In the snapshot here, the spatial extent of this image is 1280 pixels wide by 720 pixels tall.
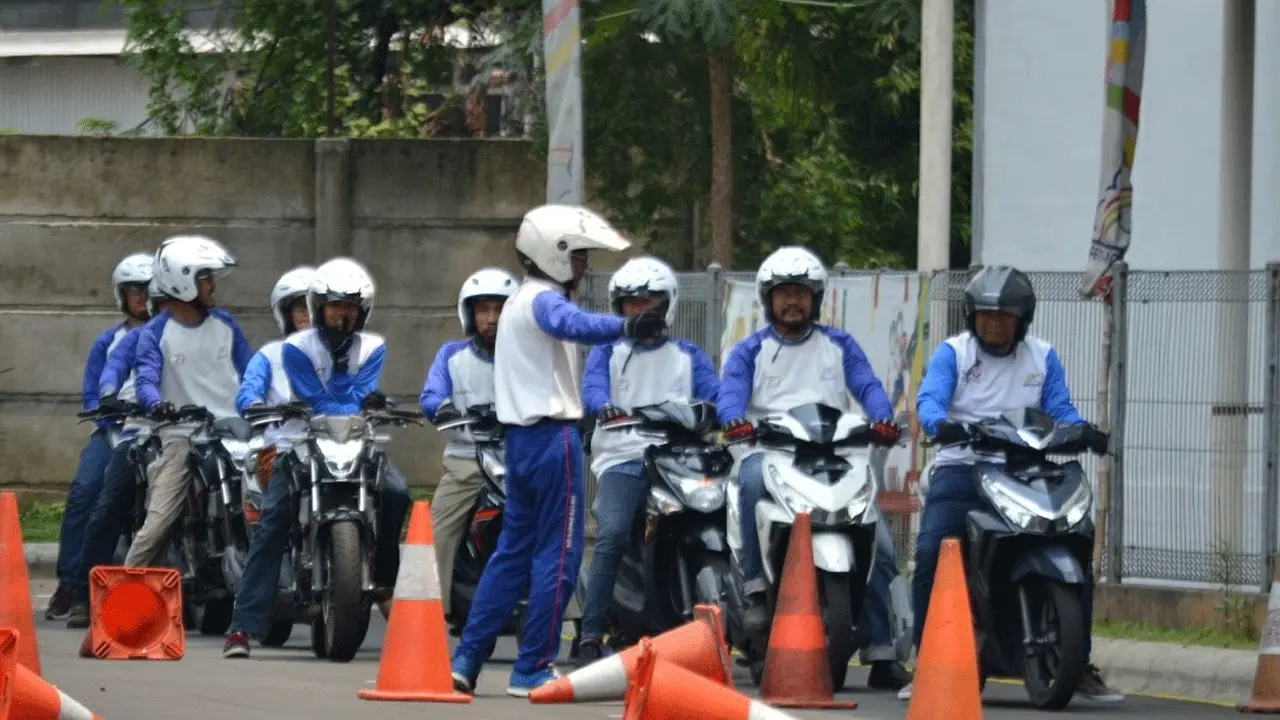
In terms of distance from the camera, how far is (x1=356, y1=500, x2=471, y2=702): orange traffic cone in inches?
418

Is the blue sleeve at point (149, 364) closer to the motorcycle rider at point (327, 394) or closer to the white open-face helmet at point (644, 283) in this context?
the motorcycle rider at point (327, 394)

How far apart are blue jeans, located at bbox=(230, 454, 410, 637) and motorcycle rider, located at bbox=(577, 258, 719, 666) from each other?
3.13ft

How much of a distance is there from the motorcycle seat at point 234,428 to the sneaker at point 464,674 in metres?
3.09

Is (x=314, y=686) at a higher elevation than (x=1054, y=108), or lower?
lower

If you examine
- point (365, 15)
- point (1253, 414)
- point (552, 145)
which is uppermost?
point (365, 15)

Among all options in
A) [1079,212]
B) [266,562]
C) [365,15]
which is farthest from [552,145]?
[365,15]

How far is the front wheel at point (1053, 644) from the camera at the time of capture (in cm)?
1059

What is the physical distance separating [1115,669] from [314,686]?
372cm

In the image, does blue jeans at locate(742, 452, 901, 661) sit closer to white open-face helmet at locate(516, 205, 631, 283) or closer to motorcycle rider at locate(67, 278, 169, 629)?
white open-face helmet at locate(516, 205, 631, 283)

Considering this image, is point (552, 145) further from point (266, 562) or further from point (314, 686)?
point (314, 686)

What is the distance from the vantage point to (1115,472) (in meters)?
14.5

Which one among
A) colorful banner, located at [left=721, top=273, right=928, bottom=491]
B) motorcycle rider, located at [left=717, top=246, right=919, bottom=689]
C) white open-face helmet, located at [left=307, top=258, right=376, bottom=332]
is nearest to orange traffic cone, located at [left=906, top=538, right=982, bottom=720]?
motorcycle rider, located at [left=717, top=246, right=919, bottom=689]

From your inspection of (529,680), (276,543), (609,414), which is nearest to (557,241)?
(609,414)

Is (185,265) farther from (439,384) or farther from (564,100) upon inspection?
(564,100)
